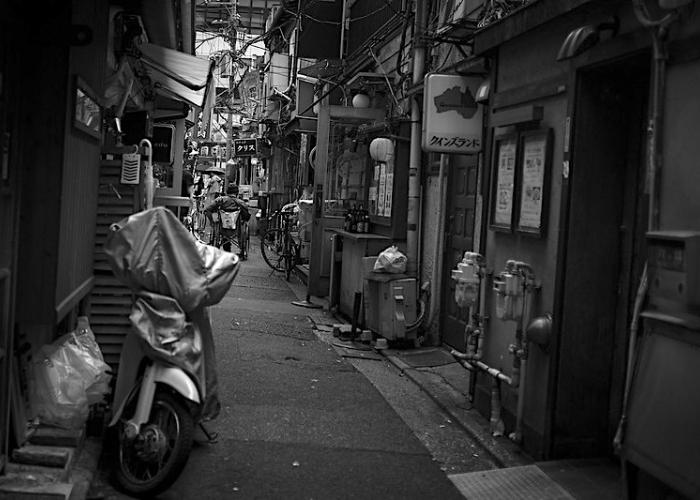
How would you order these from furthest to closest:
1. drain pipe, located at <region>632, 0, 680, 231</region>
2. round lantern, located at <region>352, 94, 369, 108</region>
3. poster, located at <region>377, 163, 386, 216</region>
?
1. round lantern, located at <region>352, 94, 369, 108</region>
2. poster, located at <region>377, 163, 386, 216</region>
3. drain pipe, located at <region>632, 0, 680, 231</region>

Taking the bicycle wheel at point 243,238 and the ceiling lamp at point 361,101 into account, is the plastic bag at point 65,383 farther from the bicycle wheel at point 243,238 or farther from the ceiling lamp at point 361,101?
the bicycle wheel at point 243,238

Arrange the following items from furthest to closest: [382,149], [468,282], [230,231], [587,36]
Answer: [230,231] → [382,149] → [468,282] → [587,36]

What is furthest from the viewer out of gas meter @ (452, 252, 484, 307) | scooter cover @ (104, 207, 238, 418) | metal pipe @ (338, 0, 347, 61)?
metal pipe @ (338, 0, 347, 61)

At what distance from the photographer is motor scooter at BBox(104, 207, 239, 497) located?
18.5ft

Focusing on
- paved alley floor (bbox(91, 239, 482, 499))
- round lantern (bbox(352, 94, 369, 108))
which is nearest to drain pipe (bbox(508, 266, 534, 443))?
paved alley floor (bbox(91, 239, 482, 499))

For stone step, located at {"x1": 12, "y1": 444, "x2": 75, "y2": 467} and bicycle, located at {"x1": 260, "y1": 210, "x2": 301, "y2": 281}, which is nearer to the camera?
stone step, located at {"x1": 12, "y1": 444, "x2": 75, "y2": 467}

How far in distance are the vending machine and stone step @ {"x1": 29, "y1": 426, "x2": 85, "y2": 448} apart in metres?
3.36

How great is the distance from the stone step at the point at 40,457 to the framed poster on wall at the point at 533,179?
12.5 feet

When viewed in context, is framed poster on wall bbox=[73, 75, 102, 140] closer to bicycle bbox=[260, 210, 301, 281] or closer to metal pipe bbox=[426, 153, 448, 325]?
metal pipe bbox=[426, 153, 448, 325]

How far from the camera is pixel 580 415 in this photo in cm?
664

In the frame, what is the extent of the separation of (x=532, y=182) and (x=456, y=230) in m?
4.23

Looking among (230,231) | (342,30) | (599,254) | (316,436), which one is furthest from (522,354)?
(230,231)

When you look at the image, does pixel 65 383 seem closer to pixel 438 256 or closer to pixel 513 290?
pixel 513 290

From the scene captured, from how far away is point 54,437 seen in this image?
18.2 feet
